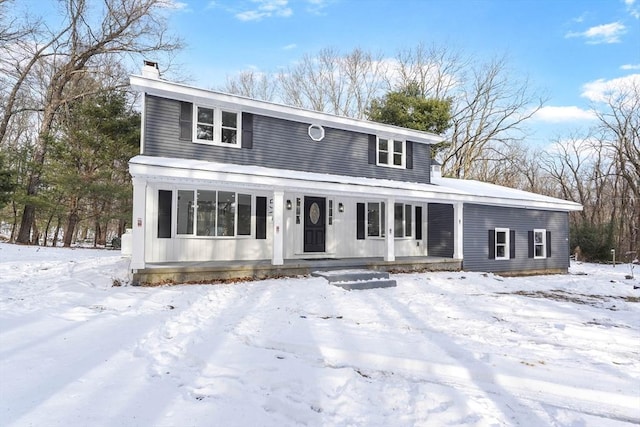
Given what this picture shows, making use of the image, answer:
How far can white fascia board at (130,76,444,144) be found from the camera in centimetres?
941

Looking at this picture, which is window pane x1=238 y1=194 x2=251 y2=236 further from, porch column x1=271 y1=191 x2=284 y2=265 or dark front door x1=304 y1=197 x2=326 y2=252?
dark front door x1=304 y1=197 x2=326 y2=252

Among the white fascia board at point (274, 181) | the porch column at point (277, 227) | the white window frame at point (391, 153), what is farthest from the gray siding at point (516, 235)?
the porch column at point (277, 227)

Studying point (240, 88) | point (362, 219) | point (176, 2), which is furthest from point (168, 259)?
point (240, 88)

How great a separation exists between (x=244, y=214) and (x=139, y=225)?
3200mm

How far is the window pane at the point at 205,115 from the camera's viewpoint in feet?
33.2

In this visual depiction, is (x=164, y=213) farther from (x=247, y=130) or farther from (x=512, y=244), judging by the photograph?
(x=512, y=244)

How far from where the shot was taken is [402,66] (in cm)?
2908

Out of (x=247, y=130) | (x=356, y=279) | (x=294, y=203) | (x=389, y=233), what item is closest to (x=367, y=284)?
(x=356, y=279)

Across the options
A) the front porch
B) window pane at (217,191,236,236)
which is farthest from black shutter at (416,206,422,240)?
window pane at (217,191,236,236)

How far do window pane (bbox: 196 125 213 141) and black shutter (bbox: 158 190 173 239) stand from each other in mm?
1817

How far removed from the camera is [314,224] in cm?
1159

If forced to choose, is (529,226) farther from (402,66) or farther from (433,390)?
(402,66)

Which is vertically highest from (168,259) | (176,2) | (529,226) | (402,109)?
(176,2)

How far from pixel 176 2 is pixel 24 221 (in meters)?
13.6
